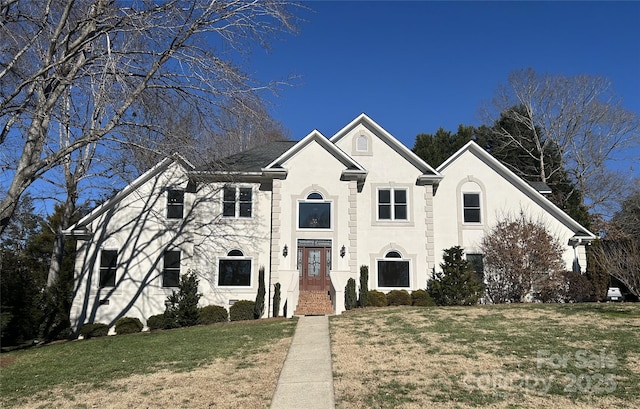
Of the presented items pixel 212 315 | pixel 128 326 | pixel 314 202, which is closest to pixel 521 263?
pixel 314 202

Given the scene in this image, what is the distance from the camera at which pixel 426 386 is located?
302 inches

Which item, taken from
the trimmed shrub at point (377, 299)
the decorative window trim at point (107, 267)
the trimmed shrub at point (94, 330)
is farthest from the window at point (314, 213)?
the trimmed shrub at point (94, 330)

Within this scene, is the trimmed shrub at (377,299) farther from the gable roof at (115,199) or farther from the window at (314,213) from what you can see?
the gable roof at (115,199)

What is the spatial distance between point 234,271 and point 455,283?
357 inches

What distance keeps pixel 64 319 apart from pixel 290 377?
1386 cm

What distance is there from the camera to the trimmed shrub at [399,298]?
18938mm

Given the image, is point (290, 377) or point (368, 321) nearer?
point (290, 377)

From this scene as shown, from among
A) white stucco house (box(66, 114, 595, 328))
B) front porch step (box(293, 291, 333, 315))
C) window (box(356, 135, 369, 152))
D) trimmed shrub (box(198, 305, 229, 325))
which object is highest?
window (box(356, 135, 369, 152))

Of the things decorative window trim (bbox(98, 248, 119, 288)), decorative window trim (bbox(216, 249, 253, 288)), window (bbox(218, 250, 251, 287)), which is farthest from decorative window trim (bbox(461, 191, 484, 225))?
decorative window trim (bbox(98, 248, 119, 288))

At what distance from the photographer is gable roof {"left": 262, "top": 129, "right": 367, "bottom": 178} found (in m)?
19.7

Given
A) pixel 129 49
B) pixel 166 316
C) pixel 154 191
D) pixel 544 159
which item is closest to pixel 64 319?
pixel 166 316

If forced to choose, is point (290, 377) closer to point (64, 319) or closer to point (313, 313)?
point (313, 313)

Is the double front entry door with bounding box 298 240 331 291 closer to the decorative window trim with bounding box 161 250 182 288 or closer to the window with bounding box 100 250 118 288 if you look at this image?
the decorative window trim with bounding box 161 250 182 288

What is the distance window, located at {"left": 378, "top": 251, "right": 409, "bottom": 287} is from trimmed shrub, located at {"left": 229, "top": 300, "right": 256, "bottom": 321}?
5.68m
